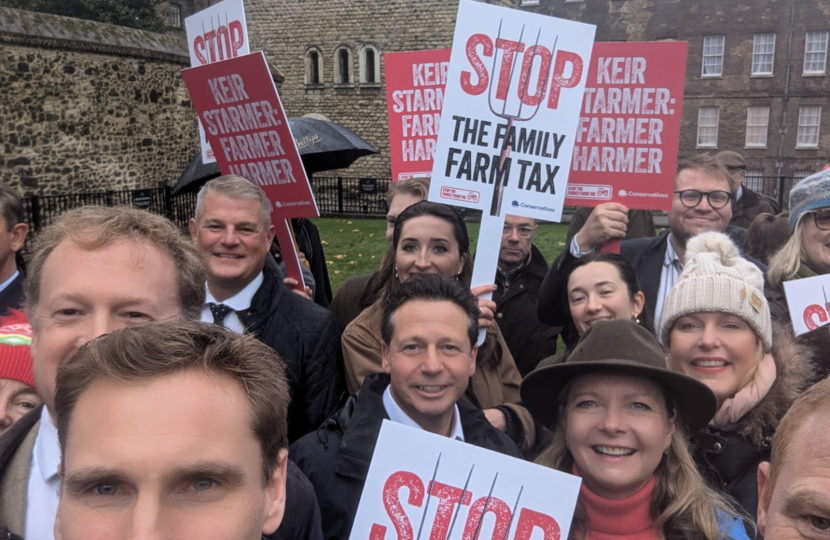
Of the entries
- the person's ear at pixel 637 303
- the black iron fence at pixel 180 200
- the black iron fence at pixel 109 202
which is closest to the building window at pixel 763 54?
the black iron fence at pixel 180 200

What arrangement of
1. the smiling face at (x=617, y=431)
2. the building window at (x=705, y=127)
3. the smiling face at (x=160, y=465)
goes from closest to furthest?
the smiling face at (x=160, y=465), the smiling face at (x=617, y=431), the building window at (x=705, y=127)

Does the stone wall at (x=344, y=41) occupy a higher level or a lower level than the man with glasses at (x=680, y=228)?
higher

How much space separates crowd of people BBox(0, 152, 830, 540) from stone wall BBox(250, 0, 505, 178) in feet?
81.6

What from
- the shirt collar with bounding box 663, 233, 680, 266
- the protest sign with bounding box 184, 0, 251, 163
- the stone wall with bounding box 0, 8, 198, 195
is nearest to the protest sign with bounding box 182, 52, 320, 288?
the protest sign with bounding box 184, 0, 251, 163

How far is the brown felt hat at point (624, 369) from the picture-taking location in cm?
216

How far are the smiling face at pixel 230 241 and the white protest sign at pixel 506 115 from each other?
86cm

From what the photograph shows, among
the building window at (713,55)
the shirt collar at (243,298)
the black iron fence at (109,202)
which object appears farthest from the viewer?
the building window at (713,55)

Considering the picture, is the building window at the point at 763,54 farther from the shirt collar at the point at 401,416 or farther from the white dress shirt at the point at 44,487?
the white dress shirt at the point at 44,487

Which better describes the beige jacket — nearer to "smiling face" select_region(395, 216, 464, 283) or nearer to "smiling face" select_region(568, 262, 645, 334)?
"smiling face" select_region(395, 216, 464, 283)

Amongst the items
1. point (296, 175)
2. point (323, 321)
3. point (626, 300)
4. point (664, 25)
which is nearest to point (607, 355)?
point (626, 300)

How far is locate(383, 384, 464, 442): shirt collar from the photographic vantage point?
2447 millimetres

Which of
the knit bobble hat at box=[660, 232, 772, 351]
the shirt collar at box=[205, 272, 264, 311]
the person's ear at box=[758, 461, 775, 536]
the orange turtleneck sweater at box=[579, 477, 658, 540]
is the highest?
the knit bobble hat at box=[660, 232, 772, 351]

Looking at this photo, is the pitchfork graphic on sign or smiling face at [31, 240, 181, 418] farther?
the pitchfork graphic on sign

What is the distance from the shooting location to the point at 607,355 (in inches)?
87.7
